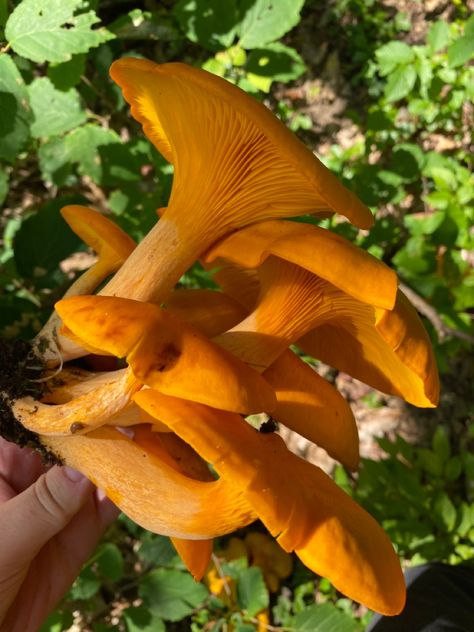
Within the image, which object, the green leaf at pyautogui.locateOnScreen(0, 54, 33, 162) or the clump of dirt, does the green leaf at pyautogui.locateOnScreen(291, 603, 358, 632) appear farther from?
the green leaf at pyautogui.locateOnScreen(0, 54, 33, 162)

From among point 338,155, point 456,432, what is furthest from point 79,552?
point 338,155

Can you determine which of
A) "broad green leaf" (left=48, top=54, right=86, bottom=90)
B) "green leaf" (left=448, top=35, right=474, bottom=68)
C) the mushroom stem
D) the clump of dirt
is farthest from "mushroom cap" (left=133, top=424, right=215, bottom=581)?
"green leaf" (left=448, top=35, right=474, bottom=68)

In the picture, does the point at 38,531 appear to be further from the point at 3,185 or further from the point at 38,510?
the point at 3,185

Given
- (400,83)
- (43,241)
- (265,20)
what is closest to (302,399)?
(43,241)

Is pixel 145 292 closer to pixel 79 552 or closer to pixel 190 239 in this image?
pixel 190 239

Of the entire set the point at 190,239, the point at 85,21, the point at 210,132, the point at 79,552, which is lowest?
the point at 79,552
